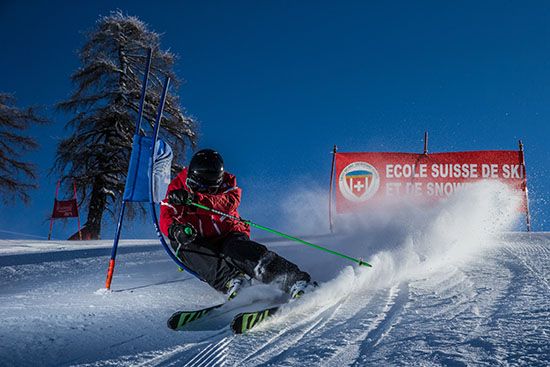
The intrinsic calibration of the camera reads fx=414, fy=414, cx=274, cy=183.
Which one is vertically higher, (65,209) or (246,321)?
(65,209)

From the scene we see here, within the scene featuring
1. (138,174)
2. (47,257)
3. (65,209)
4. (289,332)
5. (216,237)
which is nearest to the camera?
(289,332)

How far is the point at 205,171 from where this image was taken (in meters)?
3.74

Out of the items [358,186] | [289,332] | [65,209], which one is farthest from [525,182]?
[65,209]

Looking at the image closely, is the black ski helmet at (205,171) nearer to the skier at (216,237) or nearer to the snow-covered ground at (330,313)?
the skier at (216,237)

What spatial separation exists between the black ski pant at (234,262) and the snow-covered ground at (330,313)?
0.51ft

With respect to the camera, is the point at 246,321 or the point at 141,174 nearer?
the point at 246,321

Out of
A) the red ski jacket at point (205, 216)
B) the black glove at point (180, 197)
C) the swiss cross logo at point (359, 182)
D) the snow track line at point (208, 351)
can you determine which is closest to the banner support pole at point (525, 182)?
the swiss cross logo at point (359, 182)

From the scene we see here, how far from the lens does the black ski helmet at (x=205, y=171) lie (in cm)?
375

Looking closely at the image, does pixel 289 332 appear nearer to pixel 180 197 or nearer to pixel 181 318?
pixel 181 318

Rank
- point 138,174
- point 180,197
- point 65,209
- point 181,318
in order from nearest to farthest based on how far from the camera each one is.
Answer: point 181,318 → point 180,197 → point 138,174 → point 65,209

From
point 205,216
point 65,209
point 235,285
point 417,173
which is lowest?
point 235,285

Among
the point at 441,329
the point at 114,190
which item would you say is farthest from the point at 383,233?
the point at 114,190

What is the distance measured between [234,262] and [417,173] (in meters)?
8.77

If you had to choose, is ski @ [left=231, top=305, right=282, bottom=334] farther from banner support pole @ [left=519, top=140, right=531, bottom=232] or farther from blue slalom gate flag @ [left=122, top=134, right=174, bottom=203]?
banner support pole @ [left=519, top=140, right=531, bottom=232]
